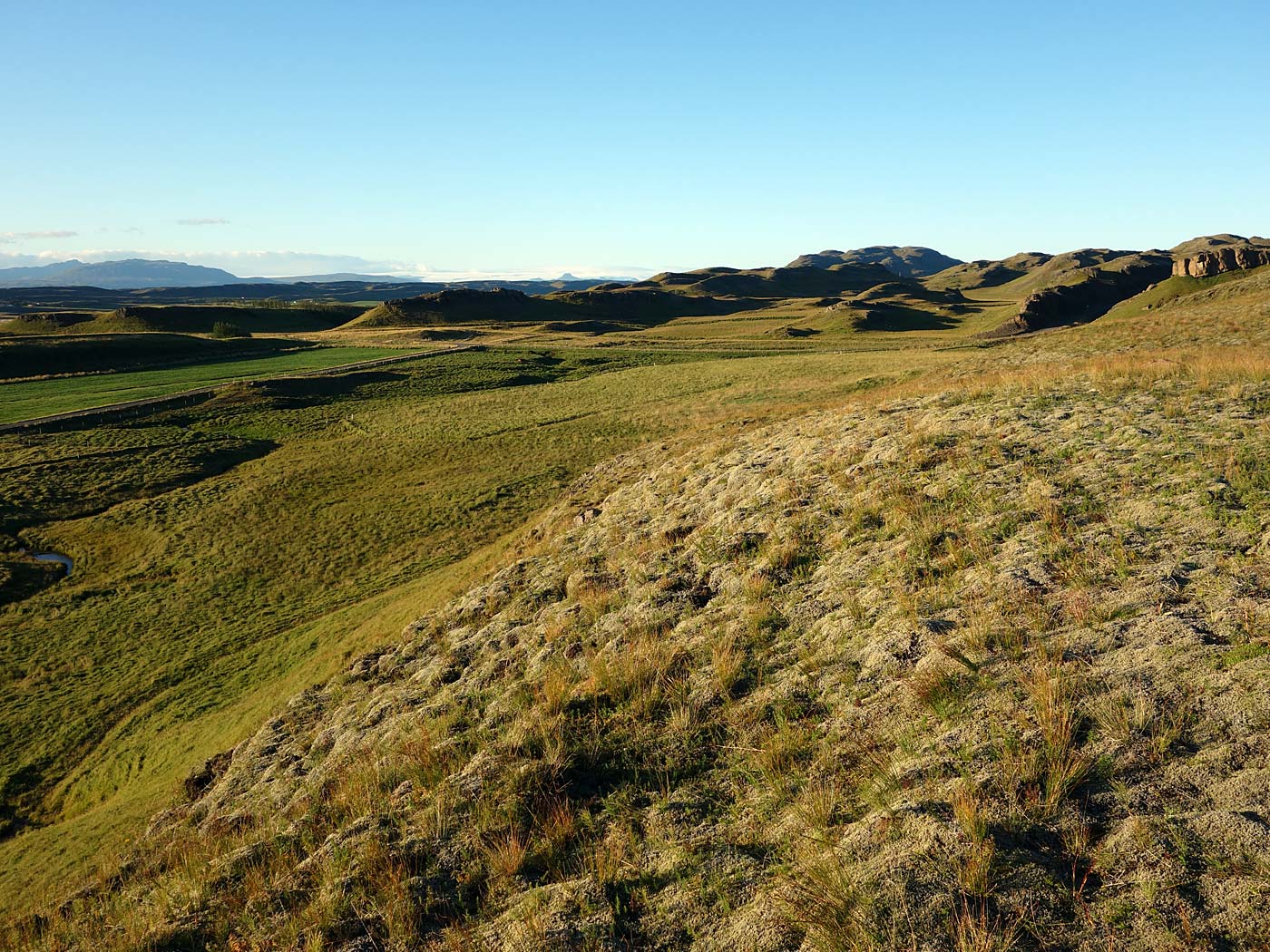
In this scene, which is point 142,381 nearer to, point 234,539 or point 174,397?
point 174,397

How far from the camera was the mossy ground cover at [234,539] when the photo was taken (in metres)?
14.9

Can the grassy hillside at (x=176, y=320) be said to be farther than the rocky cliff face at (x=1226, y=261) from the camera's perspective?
No

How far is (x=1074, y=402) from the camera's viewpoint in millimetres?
17344

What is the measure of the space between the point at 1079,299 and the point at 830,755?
140808 mm

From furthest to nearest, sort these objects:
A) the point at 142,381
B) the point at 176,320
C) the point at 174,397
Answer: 1. the point at 176,320
2. the point at 142,381
3. the point at 174,397

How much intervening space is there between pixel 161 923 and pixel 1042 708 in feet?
29.6

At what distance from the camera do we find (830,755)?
6.87 metres

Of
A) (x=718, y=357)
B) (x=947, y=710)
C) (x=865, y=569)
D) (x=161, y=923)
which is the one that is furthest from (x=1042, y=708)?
(x=718, y=357)

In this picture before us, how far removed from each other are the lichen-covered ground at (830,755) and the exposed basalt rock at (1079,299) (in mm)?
99976

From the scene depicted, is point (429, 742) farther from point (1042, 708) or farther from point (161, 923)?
point (1042, 708)

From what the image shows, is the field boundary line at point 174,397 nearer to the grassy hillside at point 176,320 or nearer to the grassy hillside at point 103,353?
the grassy hillside at point 103,353

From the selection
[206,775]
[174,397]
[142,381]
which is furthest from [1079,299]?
[206,775]

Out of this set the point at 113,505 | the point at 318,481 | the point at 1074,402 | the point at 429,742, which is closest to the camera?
the point at 429,742

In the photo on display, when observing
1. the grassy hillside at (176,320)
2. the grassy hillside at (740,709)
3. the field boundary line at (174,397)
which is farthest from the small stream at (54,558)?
the grassy hillside at (176,320)
